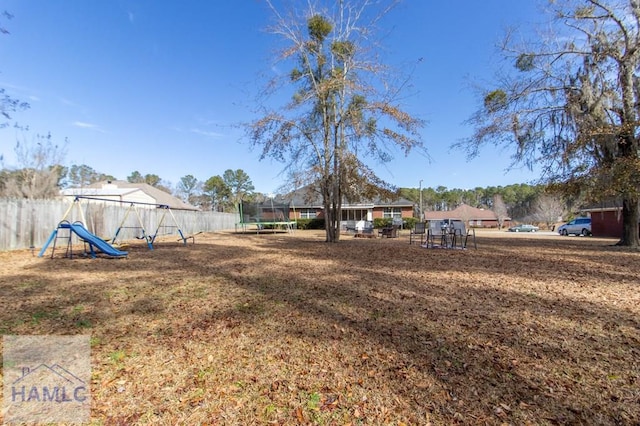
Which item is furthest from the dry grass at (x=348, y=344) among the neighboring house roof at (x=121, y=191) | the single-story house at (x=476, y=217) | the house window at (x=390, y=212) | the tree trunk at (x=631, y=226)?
the single-story house at (x=476, y=217)

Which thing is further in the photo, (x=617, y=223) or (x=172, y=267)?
(x=617, y=223)

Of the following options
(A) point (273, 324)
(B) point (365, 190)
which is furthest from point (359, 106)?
(A) point (273, 324)

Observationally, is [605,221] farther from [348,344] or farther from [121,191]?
[121,191]

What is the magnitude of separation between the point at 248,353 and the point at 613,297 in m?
5.43

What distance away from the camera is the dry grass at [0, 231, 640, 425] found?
7.03 ft

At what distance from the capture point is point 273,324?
366cm

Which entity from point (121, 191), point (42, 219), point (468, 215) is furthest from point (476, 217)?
point (42, 219)

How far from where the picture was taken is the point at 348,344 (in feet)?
10.2

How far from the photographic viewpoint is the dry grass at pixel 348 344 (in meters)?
2.14

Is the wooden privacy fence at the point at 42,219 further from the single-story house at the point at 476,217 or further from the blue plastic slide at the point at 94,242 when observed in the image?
the single-story house at the point at 476,217

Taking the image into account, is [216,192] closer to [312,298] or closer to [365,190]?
[365,190]

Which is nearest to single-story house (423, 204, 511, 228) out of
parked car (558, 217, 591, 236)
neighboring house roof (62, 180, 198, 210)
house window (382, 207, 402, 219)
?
house window (382, 207, 402, 219)

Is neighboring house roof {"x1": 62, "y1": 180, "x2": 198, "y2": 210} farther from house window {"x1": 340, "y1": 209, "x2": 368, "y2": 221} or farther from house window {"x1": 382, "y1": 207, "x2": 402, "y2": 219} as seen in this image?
house window {"x1": 382, "y1": 207, "x2": 402, "y2": 219}

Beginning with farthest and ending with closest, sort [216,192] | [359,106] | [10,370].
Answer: [216,192] < [359,106] < [10,370]
